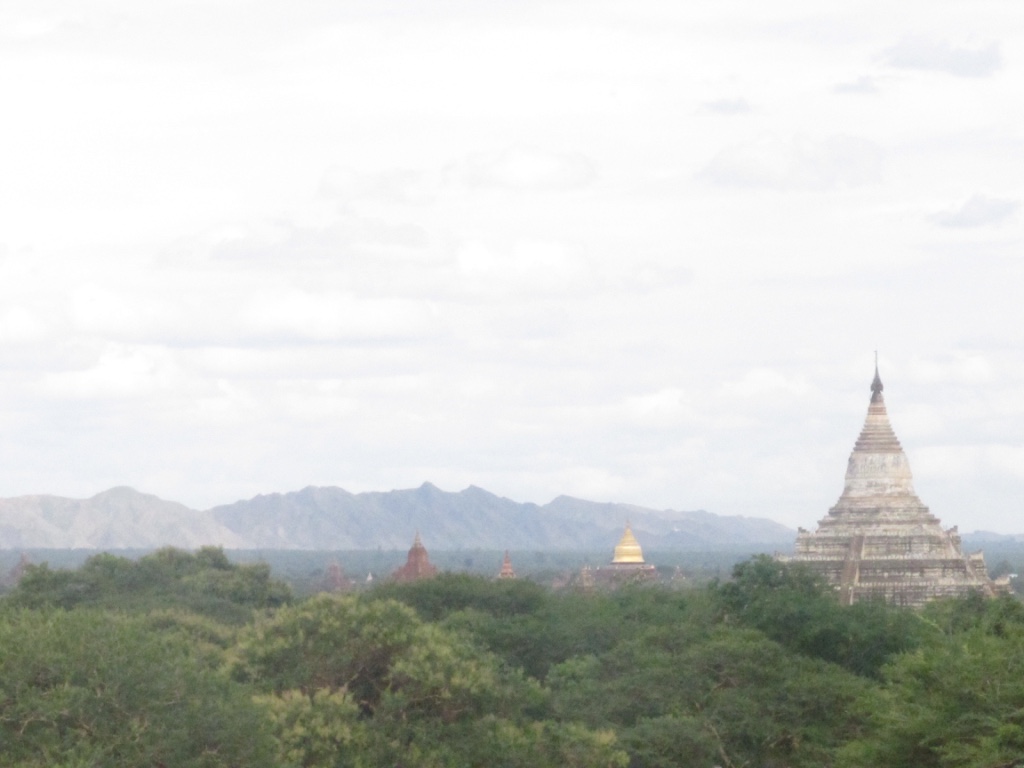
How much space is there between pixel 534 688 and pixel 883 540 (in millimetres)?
49618

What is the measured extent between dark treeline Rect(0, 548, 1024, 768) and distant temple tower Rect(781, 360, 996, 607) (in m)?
27.1

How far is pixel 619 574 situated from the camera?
14075 centimetres

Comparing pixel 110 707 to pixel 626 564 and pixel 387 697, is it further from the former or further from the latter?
pixel 626 564

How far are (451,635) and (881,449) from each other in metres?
57.1

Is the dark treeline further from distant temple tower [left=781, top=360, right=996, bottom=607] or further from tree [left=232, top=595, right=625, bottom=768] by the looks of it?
distant temple tower [left=781, top=360, right=996, bottom=607]

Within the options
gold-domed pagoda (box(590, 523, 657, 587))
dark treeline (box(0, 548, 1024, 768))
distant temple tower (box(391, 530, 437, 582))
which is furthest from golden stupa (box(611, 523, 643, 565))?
dark treeline (box(0, 548, 1024, 768))

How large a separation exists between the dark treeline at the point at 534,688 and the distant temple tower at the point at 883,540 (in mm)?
27140

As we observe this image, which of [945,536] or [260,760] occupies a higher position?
[945,536]

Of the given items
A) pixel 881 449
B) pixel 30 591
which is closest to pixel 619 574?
pixel 881 449

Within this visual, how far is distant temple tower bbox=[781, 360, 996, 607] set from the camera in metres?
92.8

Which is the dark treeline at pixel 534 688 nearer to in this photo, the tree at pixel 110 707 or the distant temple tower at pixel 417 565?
the tree at pixel 110 707

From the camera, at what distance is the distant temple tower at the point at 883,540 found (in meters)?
92.8

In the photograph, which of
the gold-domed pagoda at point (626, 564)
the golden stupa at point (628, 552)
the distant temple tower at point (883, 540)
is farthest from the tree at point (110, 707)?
the golden stupa at point (628, 552)

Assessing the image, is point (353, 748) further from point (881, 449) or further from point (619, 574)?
point (619, 574)
